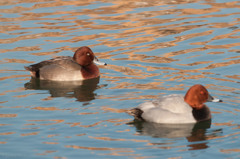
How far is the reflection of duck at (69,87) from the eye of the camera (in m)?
13.6

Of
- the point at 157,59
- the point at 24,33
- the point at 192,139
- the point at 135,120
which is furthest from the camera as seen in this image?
the point at 24,33

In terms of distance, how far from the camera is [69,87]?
47.9 feet

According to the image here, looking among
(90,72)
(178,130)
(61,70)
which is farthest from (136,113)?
(61,70)

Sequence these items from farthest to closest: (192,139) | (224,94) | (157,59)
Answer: (157,59)
(224,94)
(192,139)

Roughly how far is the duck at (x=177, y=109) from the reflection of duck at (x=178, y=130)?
86 millimetres

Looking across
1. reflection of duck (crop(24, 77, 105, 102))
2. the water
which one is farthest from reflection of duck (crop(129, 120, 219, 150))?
reflection of duck (crop(24, 77, 105, 102))

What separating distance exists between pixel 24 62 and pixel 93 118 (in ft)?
19.3

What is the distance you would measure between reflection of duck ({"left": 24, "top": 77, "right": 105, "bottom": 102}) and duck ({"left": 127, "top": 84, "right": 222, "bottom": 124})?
7.73 ft

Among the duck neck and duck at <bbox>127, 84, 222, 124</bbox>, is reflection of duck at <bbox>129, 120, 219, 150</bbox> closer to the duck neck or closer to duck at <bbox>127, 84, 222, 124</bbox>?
duck at <bbox>127, 84, 222, 124</bbox>

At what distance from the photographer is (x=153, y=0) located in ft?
78.8

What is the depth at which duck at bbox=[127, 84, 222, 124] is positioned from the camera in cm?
1098

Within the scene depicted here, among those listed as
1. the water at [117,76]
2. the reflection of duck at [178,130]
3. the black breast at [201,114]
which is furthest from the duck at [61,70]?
the black breast at [201,114]

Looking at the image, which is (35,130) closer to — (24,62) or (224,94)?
(224,94)

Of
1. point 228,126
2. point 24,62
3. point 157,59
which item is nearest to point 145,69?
point 157,59
